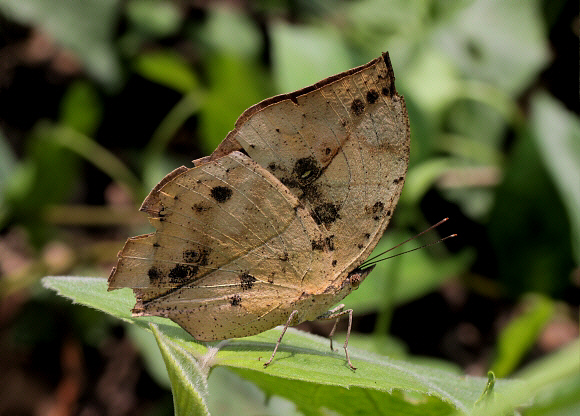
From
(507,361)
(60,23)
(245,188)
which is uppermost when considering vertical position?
(60,23)

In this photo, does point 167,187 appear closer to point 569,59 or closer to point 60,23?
point 60,23

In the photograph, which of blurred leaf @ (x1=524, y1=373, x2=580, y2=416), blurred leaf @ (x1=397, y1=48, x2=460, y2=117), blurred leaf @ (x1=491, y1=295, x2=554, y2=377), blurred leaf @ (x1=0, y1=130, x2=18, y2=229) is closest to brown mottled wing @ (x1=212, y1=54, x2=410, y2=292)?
blurred leaf @ (x1=524, y1=373, x2=580, y2=416)

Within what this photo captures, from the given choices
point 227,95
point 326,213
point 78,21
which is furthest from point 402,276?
point 78,21

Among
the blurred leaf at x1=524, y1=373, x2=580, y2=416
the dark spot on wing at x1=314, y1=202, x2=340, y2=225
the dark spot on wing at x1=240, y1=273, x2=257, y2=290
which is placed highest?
the dark spot on wing at x1=314, y1=202, x2=340, y2=225

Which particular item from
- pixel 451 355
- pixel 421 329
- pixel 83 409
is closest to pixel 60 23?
pixel 83 409

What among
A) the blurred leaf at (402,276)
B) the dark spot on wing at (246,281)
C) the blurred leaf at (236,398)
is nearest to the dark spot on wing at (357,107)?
the dark spot on wing at (246,281)

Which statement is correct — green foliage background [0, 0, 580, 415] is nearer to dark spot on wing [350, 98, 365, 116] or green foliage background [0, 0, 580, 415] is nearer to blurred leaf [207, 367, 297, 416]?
blurred leaf [207, 367, 297, 416]
